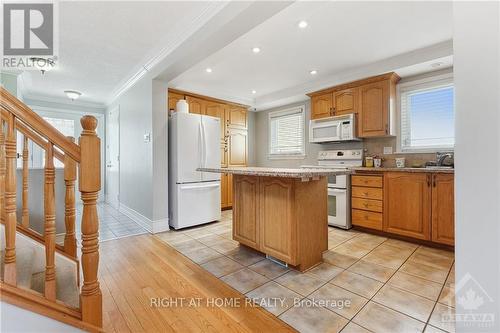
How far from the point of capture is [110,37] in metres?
2.71

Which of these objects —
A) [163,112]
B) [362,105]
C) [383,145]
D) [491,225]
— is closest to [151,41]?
[163,112]

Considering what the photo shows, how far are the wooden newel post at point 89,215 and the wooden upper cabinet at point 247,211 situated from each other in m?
1.56

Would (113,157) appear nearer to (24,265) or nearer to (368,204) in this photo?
(24,265)

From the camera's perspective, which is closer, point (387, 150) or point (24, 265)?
point (24, 265)

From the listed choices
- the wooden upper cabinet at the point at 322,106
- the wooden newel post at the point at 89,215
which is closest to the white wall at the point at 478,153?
the wooden newel post at the point at 89,215

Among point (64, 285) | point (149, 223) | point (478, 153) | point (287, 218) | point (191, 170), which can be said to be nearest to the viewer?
point (478, 153)

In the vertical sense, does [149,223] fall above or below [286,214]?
below

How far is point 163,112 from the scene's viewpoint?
3.54 meters

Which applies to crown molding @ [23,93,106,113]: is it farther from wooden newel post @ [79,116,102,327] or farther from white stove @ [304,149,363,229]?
white stove @ [304,149,363,229]

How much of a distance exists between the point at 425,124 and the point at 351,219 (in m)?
1.73

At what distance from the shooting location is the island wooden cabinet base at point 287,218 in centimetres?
218

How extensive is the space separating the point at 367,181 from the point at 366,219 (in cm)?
55

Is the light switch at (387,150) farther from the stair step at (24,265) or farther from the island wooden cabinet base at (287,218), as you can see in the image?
the stair step at (24,265)

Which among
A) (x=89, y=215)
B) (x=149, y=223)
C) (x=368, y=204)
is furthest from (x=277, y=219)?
(x=149, y=223)
